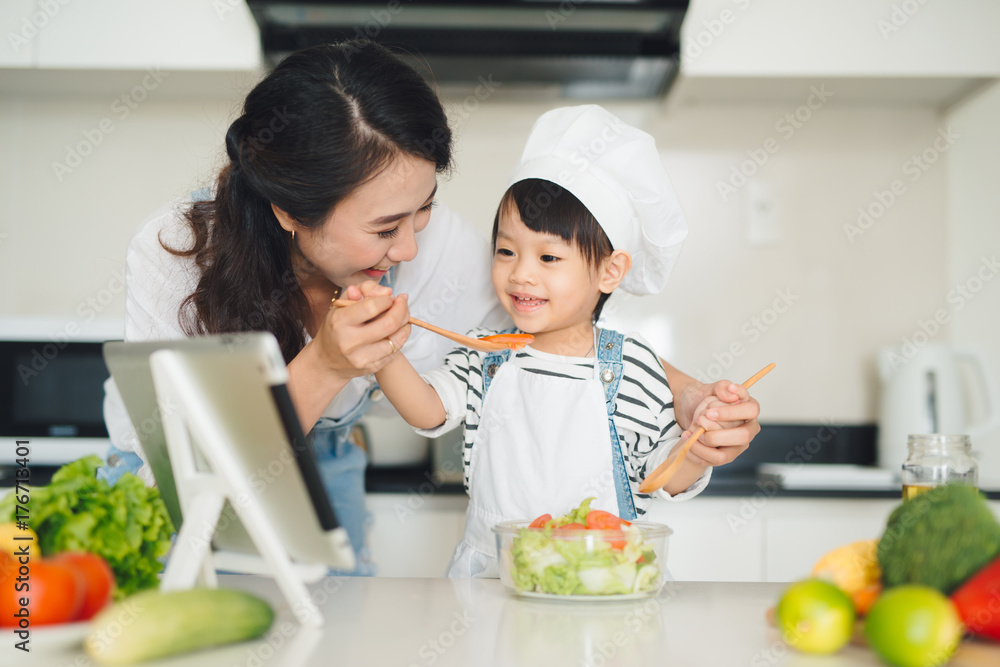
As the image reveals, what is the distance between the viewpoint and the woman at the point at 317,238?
1.08 meters

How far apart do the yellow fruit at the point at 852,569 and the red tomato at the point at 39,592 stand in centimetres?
63

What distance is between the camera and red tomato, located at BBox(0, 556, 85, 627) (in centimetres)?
61

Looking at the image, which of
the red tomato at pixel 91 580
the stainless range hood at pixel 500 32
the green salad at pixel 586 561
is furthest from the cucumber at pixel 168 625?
the stainless range hood at pixel 500 32

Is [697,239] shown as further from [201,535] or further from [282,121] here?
[201,535]

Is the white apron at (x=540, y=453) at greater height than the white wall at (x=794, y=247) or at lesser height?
lesser

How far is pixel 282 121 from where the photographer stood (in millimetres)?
1151

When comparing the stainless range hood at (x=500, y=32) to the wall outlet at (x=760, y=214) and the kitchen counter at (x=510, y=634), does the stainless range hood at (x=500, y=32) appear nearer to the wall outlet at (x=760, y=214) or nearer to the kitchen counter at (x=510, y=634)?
the wall outlet at (x=760, y=214)

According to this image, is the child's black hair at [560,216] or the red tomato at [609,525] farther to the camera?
the child's black hair at [560,216]

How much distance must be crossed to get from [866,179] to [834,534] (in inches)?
41.7

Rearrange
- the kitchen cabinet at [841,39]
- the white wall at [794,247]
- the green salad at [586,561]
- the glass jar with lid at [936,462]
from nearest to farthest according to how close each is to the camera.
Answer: the green salad at [586,561], the glass jar with lid at [936,462], the kitchen cabinet at [841,39], the white wall at [794,247]

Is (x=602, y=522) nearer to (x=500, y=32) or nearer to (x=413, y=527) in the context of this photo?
(x=413, y=527)

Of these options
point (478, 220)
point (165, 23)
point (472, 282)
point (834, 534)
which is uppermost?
point (165, 23)

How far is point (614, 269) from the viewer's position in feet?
4.15

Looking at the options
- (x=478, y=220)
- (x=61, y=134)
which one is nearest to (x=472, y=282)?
(x=478, y=220)
